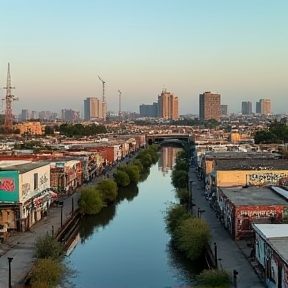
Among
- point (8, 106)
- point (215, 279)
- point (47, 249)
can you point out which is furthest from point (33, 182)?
point (8, 106)

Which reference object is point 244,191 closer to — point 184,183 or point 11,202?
point 11,202

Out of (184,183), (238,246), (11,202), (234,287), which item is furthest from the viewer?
(184,183)

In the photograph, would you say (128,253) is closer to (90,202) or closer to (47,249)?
(47,249)

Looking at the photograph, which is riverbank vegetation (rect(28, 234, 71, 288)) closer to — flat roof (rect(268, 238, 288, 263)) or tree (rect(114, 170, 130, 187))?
flat roof (rect(268, 238, 288, 263))

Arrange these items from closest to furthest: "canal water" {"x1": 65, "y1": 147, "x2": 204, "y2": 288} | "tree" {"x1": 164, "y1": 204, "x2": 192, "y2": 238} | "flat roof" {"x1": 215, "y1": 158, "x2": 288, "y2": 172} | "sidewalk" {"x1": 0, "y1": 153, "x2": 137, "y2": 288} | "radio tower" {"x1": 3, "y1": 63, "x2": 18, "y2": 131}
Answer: "sidewalk" {"x1": 0, "y1": 153, "x2": 137, "y2": 288}, "canal water" {"x1": 65, "y1": 147, "x2": 204, "y2": 288}, "tree" {"x1": 164, "y1": 204, "x2": 192, "y2": 238}, "flat roof" {"x1": 215, "y1": 158, "x2": 288, "y2": 172}, "radio tower" {"x1": 3, "y1": 63, "x2": 18, "y2": 131}

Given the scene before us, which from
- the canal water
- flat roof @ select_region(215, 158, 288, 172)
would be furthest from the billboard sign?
flat roof @ select_region(215, 158, 288, 172)

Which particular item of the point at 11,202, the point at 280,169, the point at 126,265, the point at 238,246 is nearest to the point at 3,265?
the point at 126,265
